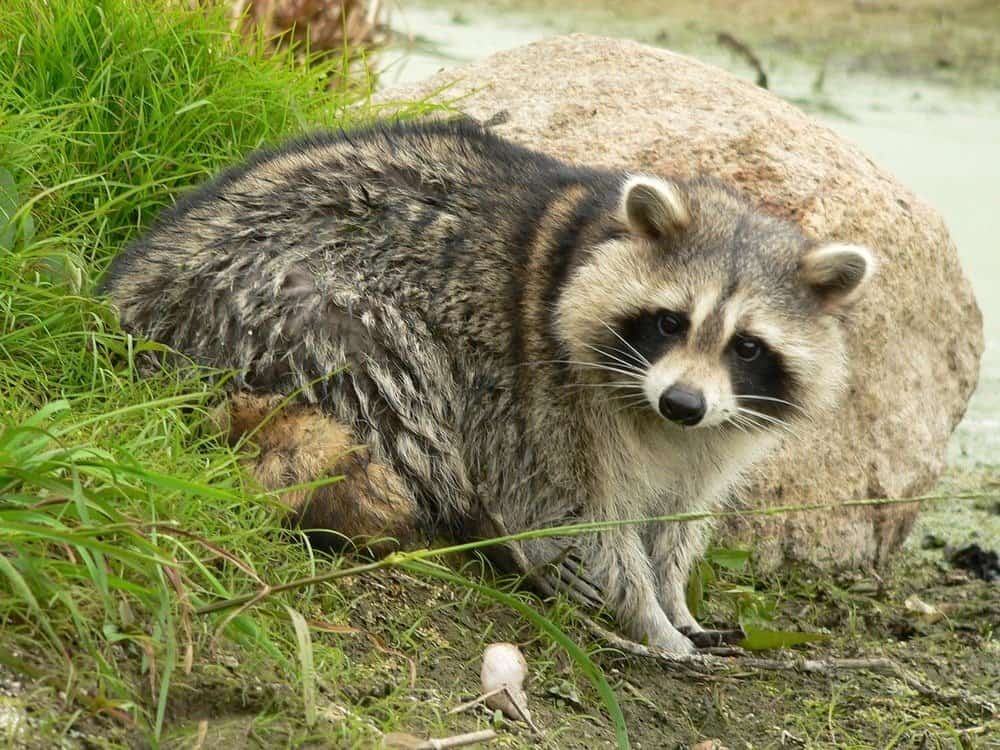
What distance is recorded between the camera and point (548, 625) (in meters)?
2.77

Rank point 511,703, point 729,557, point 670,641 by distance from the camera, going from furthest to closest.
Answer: point 729,557 → point 670,641 → point 511,703

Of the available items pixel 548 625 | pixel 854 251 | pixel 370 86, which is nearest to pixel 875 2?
pixel 370 86

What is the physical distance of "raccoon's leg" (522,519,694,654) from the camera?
3.78 metres

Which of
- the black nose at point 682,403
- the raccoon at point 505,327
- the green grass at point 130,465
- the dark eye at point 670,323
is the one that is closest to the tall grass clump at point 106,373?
the green grass at point 130,465

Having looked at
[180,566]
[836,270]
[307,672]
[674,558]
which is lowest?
[674,558]

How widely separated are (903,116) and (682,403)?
23.4ft

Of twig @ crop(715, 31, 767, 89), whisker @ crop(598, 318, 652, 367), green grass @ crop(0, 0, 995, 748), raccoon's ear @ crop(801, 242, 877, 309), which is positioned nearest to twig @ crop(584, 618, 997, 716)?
green grass @ crop(0, 0, 995, 748)

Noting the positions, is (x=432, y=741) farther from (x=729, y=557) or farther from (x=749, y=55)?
(x=749, y=55)

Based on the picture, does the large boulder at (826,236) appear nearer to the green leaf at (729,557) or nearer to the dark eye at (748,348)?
the green leaf at (729,557)

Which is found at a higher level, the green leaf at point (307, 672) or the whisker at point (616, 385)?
the whisker at point (616, 385)

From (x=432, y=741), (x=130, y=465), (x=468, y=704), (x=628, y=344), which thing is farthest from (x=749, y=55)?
(x=432, y=741)

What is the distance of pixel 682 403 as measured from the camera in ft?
11.1

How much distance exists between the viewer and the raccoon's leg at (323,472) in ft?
11.1

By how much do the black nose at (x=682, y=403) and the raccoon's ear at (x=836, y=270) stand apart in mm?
526
